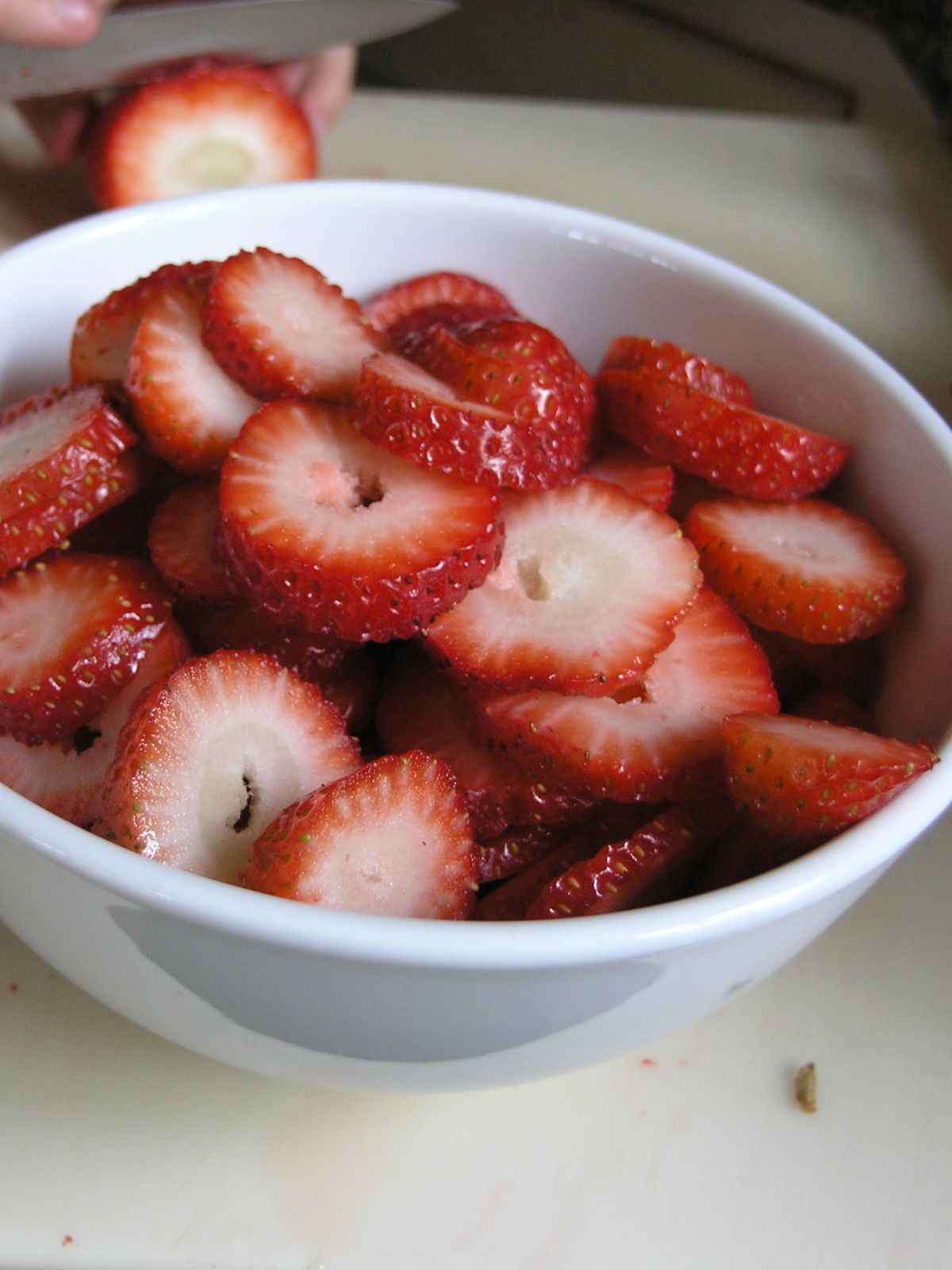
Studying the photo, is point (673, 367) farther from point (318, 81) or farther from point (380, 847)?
point (318, 81)

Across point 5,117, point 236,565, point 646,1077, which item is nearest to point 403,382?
point 236,565

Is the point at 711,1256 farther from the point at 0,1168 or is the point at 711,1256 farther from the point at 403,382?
the point at 403,382

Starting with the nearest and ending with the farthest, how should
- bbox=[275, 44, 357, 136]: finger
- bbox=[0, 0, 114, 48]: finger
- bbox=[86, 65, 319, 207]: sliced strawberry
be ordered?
bbox=[0, 0, 114, 48]: finger < bbox=[86, 65, 319, 207]: sliced strawberry < bbox=[275, 44, 357, 136]: finger

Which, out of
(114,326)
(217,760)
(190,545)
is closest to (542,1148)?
(217,760)

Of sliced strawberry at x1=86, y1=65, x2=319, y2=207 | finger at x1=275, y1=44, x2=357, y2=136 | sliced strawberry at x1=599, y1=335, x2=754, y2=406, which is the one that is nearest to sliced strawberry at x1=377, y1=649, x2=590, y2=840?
sliced strawberry at x1=599, y1=335, x2=754, y2=406

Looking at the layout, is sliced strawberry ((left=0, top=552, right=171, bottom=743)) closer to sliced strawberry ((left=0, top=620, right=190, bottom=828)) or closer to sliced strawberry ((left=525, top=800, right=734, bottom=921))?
sliced strawberry ((left=0, top=620, right=190, bottom=828))

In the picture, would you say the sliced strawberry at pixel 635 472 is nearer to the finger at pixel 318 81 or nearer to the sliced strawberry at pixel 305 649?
the sliced strawberry at pixel 305 649

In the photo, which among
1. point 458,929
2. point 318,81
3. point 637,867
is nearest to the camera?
point 458,929
